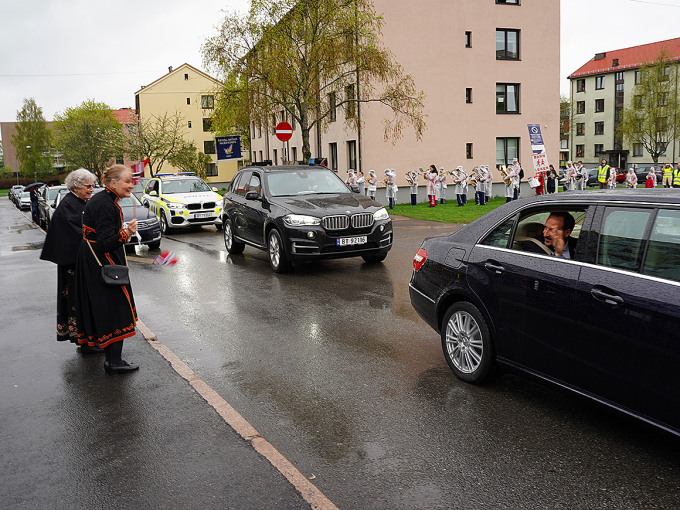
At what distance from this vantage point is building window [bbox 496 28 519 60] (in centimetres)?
3328

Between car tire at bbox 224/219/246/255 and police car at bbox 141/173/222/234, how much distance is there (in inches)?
210

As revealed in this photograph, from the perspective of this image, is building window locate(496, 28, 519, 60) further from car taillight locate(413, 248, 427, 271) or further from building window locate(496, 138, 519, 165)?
car taillight locate(413, 248, 427, 271)

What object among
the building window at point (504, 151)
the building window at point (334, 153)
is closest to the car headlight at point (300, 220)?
the building window at point (334, 153)

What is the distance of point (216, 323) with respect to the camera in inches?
281

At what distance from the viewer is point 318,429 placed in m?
4.05

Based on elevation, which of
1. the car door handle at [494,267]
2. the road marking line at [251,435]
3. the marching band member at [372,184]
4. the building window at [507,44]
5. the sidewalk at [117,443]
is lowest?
the sidewalk at [117,443]

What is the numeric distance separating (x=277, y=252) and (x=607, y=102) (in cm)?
7443

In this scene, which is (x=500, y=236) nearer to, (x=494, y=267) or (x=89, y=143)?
(x=494, y=267)

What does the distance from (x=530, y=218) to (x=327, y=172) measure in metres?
7.83

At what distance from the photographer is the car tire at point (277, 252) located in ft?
34.4

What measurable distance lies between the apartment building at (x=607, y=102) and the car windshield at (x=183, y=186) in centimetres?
6283

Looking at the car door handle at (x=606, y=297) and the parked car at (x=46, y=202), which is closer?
the car door handle at (x=606, y=297)

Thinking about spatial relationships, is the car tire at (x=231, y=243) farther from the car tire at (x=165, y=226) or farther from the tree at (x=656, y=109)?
the tree at (x=656, y=109)

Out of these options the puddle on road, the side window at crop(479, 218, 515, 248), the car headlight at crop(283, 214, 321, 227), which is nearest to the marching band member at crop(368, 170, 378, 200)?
the puddle on road
